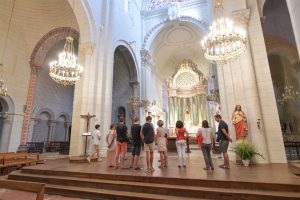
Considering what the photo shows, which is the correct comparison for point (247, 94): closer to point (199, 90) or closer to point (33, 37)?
point (33, 37)

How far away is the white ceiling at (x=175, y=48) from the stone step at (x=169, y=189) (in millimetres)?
14473

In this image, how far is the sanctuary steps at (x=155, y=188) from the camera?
3.09 metres

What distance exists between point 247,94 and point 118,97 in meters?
11.4

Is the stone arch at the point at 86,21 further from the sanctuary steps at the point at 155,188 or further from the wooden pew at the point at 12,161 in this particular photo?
the sanctuary steps at the point at 155,188

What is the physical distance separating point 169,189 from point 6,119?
1105cm

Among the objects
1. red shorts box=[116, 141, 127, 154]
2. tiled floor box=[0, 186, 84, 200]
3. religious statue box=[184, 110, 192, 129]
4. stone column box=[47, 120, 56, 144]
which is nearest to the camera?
tiled floor box=[0, 186, 84, 200]

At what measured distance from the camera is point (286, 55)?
11805mm

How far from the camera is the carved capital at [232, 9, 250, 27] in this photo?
22.5ft

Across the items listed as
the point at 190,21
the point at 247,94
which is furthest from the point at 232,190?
the point at 190,21

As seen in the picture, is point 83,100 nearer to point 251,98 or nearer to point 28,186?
point 28,186

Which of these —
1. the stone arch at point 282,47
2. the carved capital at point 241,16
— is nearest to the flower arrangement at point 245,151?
the carved capital at point 241,16

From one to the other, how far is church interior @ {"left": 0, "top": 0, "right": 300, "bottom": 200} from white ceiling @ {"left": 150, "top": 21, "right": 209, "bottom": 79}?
147mm

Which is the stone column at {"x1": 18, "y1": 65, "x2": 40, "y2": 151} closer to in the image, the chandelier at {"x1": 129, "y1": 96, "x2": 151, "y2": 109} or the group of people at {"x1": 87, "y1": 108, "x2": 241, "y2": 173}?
the chandelier at {"x1": 129, "y1": 96, "x2": 151, "y2": 109}

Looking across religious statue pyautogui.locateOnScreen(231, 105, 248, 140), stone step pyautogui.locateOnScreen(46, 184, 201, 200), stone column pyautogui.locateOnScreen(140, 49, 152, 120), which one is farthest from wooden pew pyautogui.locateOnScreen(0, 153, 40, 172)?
stone column pyautogui.locateOnScreen(140, 49, 152, 120)
